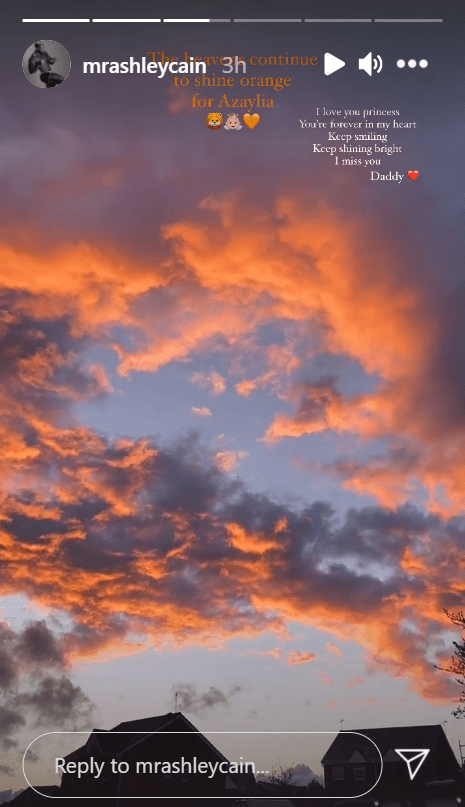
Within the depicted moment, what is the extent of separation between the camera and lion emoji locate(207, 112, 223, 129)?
1184 centimetres

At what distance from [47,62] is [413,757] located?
41.2 feet

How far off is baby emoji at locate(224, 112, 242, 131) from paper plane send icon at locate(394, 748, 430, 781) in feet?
34.1

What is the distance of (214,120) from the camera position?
38.9 ft

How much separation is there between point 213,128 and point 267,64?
1.43 meters

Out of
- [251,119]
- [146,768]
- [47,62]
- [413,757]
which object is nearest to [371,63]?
[251,119]

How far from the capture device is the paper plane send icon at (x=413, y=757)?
9930 mm

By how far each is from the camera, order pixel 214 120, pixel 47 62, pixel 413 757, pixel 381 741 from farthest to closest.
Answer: pixel 214 120 → pixel 47 62 → pixel 381 741 → pixel 413 757

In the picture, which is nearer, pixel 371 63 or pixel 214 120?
pixel 371 63

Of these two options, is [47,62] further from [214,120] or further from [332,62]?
[332,62]

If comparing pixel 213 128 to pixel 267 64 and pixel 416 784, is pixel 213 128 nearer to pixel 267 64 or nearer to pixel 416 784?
pixel 267 64

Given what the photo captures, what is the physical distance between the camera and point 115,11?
1162 cm

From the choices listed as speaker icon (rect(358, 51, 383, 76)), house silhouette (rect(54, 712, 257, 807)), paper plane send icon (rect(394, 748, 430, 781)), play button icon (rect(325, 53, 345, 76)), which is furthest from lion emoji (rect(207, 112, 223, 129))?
paper plane send icon (rect(394, 748, 430, 781))

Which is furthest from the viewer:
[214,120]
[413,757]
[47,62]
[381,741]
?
[214,120]

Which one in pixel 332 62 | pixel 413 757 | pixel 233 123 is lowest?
pixel 413 757
